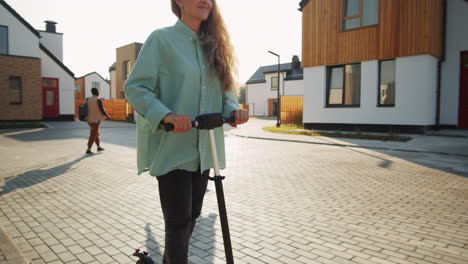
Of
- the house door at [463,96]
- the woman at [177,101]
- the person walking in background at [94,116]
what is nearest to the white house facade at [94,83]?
the person walking in background at [94,116]

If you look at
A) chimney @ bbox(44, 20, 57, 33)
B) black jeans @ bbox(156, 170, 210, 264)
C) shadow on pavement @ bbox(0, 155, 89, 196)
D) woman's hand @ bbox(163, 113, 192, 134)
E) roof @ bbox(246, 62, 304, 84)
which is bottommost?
shadow on pavement @ bbox(0, 155, 89, 196)

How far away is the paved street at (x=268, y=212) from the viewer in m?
3.13

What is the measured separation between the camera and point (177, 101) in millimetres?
2018

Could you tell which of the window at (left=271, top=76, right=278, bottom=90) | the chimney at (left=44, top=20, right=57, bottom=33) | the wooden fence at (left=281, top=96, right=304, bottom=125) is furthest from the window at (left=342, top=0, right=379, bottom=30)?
the chimney at (left=44, top=20, right=57, bottom=33)

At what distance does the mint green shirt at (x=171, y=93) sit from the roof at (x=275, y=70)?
4130cm

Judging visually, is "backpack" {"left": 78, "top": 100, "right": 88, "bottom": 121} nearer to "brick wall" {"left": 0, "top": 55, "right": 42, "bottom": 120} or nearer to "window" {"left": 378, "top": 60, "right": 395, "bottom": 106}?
"window" {"left": 378, "top": 60, "right": 395, "bottom": 106}

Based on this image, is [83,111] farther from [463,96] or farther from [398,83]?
[463,96]

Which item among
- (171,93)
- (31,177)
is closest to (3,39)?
(31,177)

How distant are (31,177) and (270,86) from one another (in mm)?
41655

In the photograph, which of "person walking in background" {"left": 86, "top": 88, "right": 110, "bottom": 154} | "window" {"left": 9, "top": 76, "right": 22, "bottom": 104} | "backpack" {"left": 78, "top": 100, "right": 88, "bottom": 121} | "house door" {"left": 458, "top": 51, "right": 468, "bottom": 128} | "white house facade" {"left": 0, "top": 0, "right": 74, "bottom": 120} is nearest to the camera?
"backpack" {"left": 78, "top": 100, "right": 88, "bottom": 121}

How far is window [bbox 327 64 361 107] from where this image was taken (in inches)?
642

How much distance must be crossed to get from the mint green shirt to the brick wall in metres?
26.1

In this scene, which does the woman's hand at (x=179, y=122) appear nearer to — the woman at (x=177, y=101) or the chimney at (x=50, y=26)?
the woman at (x=177, y=101)

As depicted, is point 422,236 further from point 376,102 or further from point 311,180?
point 376,102
